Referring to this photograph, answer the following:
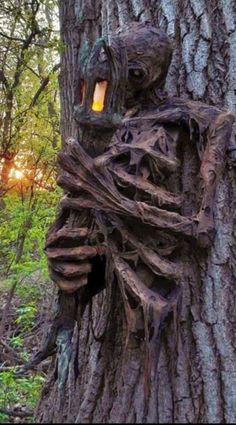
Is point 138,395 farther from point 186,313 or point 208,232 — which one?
point 208,232

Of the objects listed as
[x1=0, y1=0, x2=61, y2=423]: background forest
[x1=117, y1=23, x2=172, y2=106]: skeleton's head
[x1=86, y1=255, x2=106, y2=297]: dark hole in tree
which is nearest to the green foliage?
[x1=0, y1=0, x2=61, y2=423]: background forest

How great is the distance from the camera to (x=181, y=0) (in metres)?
1.35

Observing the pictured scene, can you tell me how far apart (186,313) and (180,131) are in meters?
0.42

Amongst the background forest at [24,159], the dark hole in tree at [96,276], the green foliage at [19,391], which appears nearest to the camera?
the dark hole in tree at [96,276]

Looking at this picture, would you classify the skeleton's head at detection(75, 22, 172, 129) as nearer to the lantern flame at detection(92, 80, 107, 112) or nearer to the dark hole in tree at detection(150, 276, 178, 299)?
the lantern flame at detection(92, 80, 107, 112)

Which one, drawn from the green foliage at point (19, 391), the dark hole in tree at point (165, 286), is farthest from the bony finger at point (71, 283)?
the green foliage at point (19, 391)

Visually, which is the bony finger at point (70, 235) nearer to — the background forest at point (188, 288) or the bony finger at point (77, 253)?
→ the bony finger at point (77, 253)

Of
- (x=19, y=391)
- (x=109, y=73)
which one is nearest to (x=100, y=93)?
(x=109, y=73)

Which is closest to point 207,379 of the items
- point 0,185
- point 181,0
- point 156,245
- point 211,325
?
point 211,325

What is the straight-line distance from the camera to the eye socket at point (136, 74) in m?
1.13

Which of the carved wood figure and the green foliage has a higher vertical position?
the carved wood figure

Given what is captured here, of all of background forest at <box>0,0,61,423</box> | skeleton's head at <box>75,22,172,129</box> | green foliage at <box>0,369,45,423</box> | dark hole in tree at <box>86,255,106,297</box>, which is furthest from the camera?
background forest at <box>0,0,61,423</box>

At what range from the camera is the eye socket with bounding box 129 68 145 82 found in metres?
1.13

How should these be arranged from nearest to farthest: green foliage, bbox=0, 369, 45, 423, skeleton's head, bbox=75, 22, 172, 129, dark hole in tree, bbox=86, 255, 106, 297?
skeleton's head, bbox=75, 22, 172, 129 → dark hole in tree, bbox=86, 255, 106, 297 → green foliage, bbox=0, 369, 45, 423
